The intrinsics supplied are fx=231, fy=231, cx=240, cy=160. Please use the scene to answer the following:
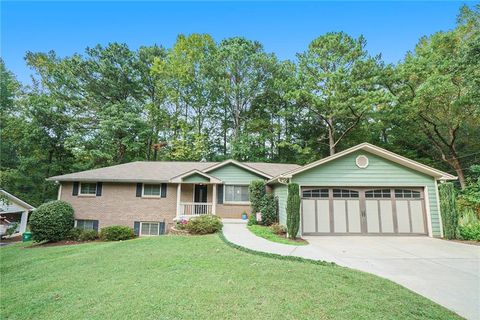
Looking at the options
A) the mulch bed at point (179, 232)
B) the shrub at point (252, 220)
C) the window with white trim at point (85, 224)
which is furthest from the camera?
the window with white trim at point (85, 224)

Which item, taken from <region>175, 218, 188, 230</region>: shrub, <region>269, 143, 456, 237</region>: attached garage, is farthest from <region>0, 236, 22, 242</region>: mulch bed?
<region>269, 143, 456, 237</region>: attached garage

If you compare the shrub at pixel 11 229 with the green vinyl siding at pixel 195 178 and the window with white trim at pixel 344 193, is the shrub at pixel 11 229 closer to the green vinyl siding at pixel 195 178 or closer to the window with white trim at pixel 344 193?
the green vinyl siding at pixel 195 178

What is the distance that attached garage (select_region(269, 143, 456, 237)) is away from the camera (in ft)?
35.8

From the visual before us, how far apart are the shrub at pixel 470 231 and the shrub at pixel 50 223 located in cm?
1933

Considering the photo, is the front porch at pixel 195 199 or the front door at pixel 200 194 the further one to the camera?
the front door at pixel 200 194

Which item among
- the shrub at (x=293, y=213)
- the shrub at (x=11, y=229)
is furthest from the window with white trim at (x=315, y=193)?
the shrub at (x=11, y=229)

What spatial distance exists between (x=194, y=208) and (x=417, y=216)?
11.8 m

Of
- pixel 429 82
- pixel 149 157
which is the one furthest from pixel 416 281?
pixel 149 157

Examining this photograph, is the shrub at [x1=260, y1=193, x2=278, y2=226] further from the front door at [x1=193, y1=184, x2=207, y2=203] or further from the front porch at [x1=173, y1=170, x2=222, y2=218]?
the front door at [x1=193, y1=184, x2=207, y2=203]

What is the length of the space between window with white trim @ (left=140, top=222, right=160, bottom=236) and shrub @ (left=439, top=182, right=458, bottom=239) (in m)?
14.7

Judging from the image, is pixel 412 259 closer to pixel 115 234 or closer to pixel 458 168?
pixel 115 234

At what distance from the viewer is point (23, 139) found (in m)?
Result: 22.8

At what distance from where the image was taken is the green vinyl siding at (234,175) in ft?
49.6

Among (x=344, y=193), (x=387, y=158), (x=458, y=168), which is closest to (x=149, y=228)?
(x=344, y=193)
